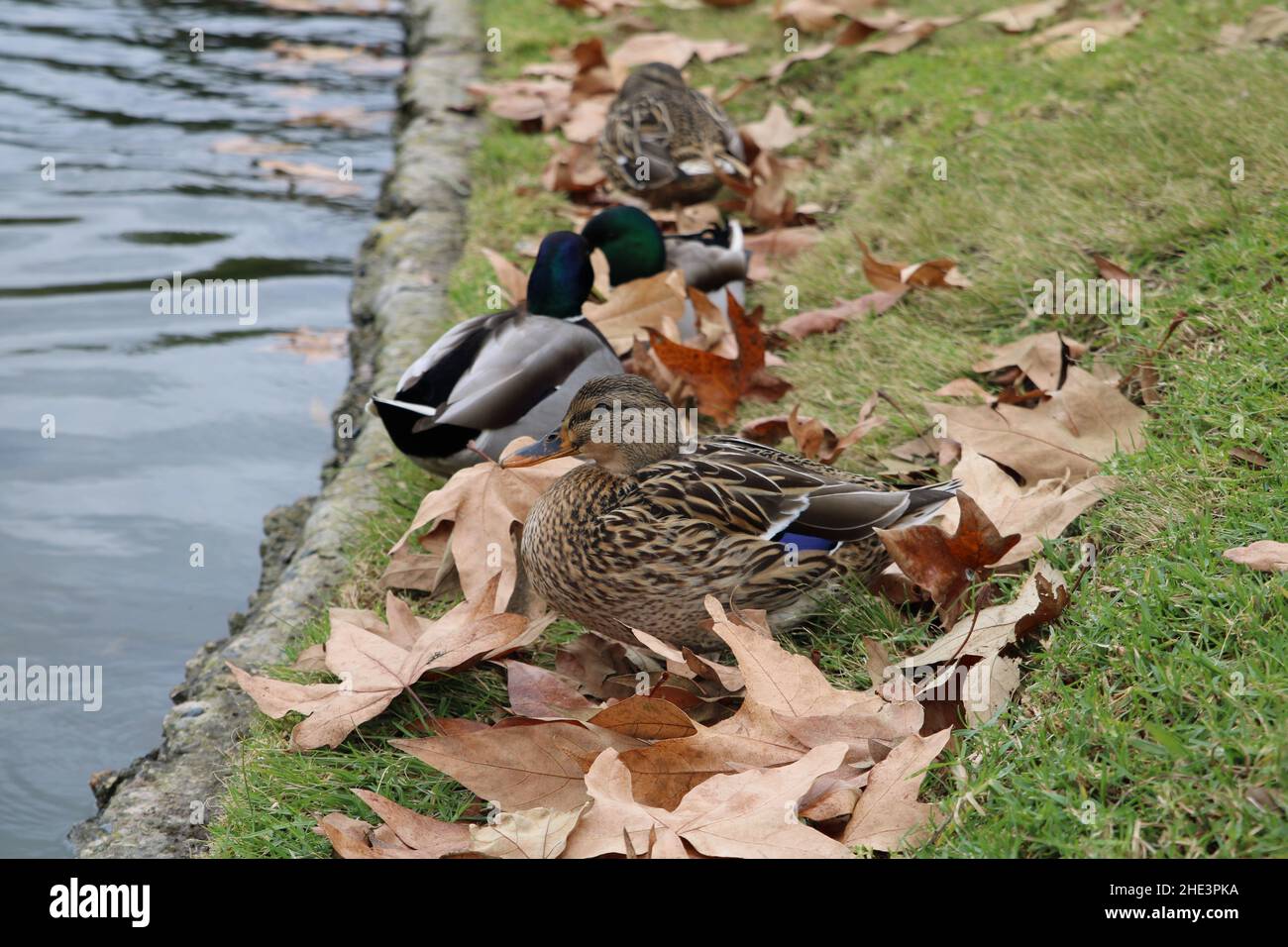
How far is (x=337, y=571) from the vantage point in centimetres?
324

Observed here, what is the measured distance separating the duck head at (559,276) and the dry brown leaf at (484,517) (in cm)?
107

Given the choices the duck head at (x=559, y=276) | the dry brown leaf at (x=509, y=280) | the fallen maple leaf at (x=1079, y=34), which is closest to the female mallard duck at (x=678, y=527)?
the duck head at (x=559, y=276)

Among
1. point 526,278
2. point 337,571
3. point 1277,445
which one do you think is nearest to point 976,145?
point 526,278

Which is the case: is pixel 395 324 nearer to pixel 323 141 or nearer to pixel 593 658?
pixel 593 658

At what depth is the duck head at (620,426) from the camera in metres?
2.71

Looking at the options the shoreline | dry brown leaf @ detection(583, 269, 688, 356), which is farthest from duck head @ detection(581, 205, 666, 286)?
the shoreline

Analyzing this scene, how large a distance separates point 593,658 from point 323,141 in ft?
16.3

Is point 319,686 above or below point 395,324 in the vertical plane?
below

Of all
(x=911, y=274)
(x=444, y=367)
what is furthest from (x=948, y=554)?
(x=911, y=274)

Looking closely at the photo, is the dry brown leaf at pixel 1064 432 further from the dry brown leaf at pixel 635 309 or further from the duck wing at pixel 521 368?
the dry brown leaf at pixel 635 309

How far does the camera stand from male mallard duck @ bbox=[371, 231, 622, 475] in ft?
10.8

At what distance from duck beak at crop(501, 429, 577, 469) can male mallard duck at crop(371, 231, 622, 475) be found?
0.37m

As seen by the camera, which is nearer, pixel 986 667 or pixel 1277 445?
pixel 986 667

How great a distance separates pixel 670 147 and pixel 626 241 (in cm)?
116
